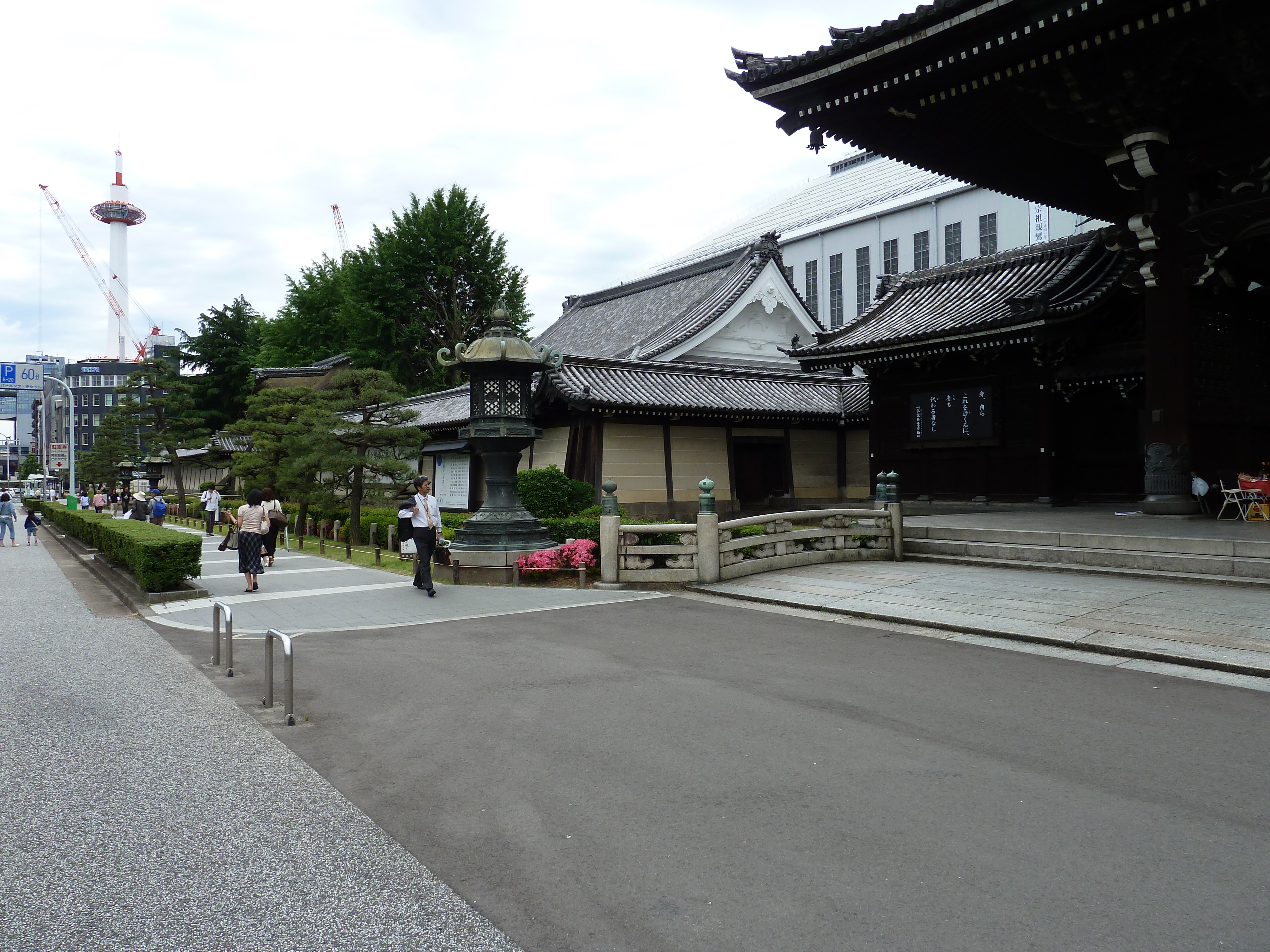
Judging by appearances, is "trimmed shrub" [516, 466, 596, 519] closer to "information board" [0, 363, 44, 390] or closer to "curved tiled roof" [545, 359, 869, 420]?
"curved tiled roof" [545, 359, 869, 420]

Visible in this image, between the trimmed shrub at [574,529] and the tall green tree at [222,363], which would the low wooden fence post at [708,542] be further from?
the tall green tree at [222,363]

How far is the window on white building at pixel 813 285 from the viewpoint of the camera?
168 ft

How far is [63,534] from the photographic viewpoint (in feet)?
108

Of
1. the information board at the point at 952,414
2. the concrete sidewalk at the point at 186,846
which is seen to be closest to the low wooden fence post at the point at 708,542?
the concrete sidewalk at the point at 186,846

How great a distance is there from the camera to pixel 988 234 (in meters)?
42.2

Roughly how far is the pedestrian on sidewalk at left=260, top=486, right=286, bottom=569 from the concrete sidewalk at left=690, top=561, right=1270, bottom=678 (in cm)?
1097

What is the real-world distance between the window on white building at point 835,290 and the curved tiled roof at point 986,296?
2746 centimetres

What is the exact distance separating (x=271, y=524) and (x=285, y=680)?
15398mm

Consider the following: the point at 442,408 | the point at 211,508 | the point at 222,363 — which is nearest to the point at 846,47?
the point at 442,408

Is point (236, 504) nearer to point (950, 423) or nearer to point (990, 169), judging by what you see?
point (950, 423)

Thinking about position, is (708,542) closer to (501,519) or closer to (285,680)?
(501,519)

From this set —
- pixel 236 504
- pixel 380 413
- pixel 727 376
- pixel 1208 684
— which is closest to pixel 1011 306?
pixel 727 376

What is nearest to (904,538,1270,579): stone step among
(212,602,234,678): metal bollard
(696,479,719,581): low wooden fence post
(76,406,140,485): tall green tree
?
(696,479,719,581): low wooden fence post

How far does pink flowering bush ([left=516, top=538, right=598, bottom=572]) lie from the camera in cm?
1347
